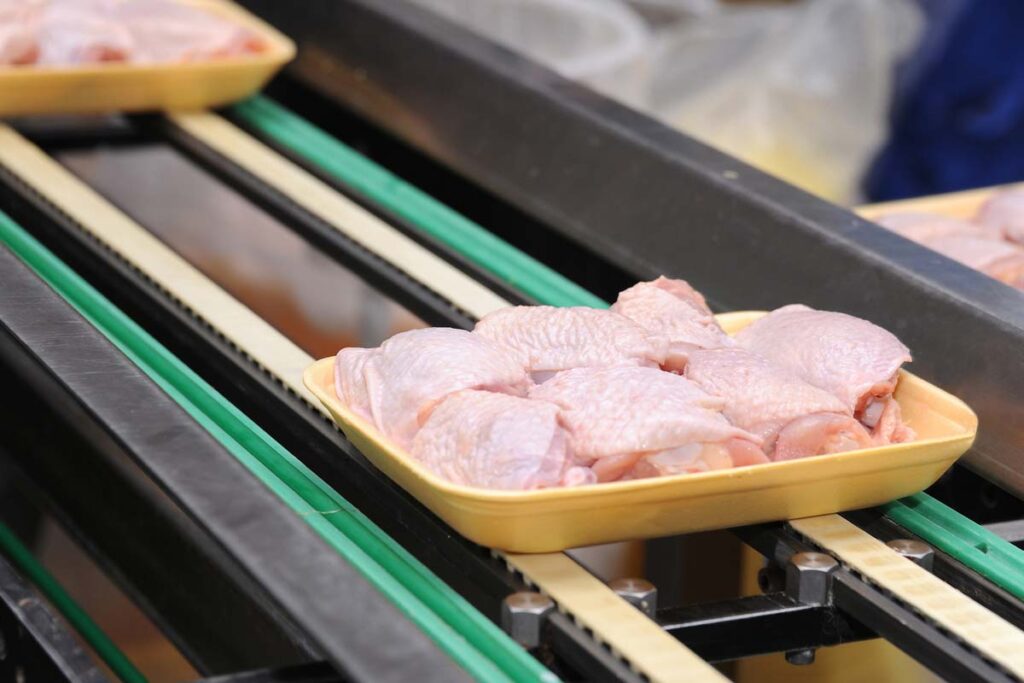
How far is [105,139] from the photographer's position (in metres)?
2.15

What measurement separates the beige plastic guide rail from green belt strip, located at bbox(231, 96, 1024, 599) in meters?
0.06

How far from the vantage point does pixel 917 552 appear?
1.13 metres

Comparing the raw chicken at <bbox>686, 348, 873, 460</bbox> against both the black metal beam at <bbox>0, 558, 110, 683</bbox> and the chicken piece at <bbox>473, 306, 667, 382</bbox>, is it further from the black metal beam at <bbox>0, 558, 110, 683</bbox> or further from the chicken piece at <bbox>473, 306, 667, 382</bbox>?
the black metal beam at <bbox>0, 558, 110, 683</bbox>

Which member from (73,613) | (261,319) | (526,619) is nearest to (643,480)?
(526,619)

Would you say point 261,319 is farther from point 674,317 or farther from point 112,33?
point 112,33

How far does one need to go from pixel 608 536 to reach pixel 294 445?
0.33 metres

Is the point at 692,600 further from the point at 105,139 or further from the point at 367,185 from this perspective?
the point at 105,139

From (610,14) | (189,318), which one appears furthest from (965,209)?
(610,14)

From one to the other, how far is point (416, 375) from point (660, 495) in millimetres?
215

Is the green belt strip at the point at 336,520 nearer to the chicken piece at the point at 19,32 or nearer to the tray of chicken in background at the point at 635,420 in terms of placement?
the tray of chicken in background at the point at 635,420

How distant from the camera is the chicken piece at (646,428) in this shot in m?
1.08

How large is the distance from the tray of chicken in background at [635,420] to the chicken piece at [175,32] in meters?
0.95

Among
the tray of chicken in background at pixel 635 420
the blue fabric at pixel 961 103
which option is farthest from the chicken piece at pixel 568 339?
the blue fabric at pixel 961 103

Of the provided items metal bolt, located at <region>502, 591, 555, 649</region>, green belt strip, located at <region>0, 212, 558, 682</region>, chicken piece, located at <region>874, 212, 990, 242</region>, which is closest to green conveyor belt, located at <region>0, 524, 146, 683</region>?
green belt strip, located at <region>0, 212, 558, 682</region>
